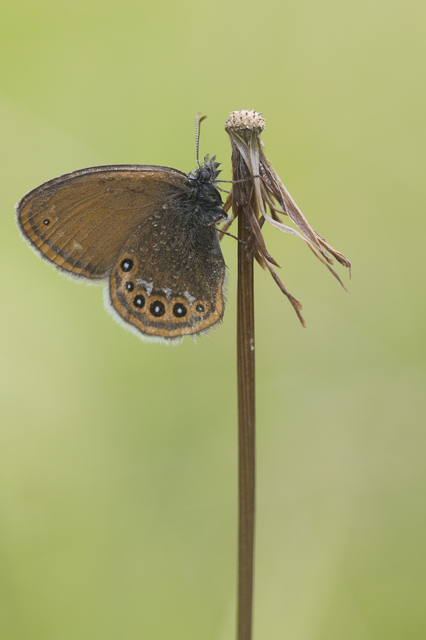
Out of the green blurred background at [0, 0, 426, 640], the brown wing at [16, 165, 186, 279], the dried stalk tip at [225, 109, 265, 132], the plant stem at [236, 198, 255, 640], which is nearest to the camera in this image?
the plant stem at [236, 198, 255, 640]

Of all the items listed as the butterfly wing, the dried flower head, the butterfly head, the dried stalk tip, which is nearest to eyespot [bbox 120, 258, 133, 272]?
the butterfly wing

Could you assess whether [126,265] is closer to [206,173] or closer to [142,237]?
[142,237]

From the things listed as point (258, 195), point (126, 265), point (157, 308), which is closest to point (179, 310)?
point (157, 308)

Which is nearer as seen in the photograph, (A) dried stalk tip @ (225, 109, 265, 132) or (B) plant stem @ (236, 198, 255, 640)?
(B) plant stem @ (236, 198, 255, 640)

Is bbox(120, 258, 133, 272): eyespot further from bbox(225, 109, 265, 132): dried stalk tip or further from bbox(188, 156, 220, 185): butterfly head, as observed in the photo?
bbox(225, 109, 265, 132): dried stalk tip

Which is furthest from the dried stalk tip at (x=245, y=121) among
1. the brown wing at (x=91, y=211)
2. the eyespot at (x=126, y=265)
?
the eyespot at (x=126, y=265)

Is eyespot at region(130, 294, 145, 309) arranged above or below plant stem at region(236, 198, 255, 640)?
above
